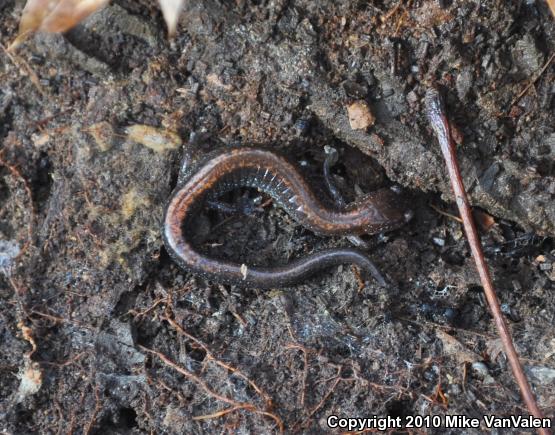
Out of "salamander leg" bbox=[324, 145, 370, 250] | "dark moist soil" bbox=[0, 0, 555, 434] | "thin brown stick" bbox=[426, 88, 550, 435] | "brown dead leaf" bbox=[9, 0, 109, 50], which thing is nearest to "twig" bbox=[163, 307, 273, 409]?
"dark moist soil" bbox=[0, 0, 555, 434]

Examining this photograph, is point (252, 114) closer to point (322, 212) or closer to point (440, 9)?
point (322, 212)

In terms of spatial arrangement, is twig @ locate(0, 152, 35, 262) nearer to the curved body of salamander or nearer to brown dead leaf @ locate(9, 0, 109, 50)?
the curved body of salamander

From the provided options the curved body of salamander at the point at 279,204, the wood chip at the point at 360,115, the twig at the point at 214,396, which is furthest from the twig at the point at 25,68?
the wood chip at the point at 360,115

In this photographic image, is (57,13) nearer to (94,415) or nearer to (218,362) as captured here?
(218,362)

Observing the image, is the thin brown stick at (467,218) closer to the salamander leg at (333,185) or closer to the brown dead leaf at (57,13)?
the salamander leg at (333,185)

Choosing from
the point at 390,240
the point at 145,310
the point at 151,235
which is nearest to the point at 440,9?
the point at 390,240

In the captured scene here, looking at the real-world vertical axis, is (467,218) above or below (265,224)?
above

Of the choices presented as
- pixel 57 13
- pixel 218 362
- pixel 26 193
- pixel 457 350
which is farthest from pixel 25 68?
pixel 457 350
